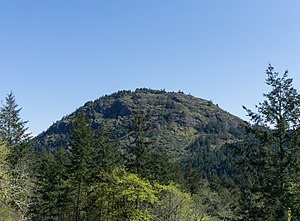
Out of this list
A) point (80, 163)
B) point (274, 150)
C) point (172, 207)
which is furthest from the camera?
point (80, 163)

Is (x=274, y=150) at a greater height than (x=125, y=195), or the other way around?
(x=274, y=150)

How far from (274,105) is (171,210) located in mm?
14673

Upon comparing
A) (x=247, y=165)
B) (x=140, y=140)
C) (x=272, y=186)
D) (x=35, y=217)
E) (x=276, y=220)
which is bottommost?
(x=35, y=217)

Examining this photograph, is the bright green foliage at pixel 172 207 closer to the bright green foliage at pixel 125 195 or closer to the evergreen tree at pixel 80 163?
the bright green foliage at pixel 125 195

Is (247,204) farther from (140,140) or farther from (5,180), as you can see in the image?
(5,180)

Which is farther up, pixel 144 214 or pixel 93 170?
pixel 93 170

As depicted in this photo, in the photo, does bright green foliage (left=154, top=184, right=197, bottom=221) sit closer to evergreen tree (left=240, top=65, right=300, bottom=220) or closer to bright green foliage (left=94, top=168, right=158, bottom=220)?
bright green foliage (left=94, top=168, right=158, bottom=220)

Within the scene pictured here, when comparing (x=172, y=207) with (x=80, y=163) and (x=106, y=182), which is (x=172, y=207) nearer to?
(x=106, y=182)

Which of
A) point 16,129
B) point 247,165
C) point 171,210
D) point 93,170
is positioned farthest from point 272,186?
point 16,129

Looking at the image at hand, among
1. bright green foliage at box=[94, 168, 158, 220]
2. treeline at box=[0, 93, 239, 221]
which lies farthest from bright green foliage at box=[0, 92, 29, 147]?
bright green foliage at box=[94, 168, 158, 220]

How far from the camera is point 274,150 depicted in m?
21.2

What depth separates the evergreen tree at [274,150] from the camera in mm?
19891

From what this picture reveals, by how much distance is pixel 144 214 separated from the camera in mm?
30578

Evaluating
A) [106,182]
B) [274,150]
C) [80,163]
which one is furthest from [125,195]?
[274,150]
